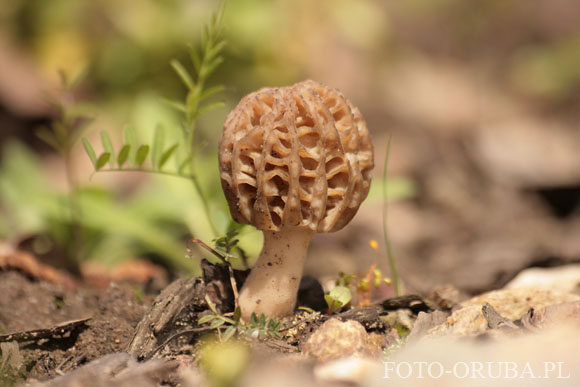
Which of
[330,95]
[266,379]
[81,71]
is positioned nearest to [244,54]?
[81,71]

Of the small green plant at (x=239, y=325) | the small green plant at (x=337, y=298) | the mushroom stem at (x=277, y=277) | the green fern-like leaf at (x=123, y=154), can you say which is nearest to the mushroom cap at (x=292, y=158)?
the mushroom stem at (x=277, y=277)

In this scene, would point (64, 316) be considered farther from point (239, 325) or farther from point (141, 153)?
point (239, 325)

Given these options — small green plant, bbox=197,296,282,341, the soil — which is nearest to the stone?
small green plant, bbox=197,296,282,341

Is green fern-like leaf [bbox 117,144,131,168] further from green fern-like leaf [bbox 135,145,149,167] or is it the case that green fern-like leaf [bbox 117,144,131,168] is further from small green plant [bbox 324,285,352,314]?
small green plant [bbox 324,285,352,314]

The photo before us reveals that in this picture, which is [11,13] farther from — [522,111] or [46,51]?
[522,111]

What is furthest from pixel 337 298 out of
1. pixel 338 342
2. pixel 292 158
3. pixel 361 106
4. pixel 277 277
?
pixel 361 106
